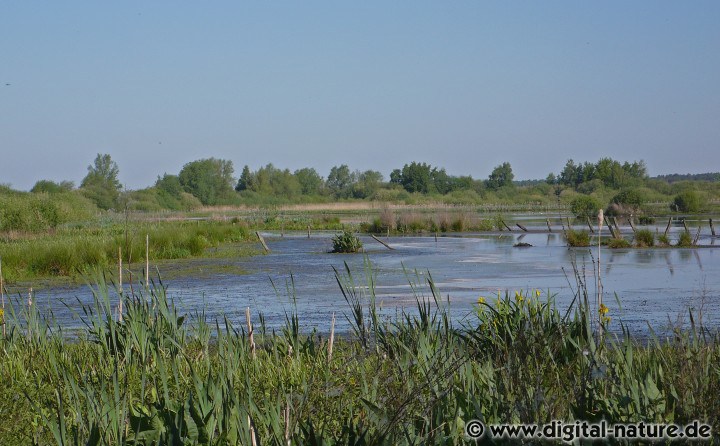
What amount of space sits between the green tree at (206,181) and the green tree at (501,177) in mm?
43098

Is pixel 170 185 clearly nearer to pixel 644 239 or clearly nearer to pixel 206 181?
pixel 206 181

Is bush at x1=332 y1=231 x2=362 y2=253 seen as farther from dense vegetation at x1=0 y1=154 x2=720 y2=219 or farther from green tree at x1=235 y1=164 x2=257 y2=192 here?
green tree at x1=235 y1=164 x2=257 y2=192

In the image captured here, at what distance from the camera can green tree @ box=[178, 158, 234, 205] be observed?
131 metres

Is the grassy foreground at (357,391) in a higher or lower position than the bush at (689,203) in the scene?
lower

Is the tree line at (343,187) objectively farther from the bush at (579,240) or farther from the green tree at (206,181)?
the bush at (579,240)

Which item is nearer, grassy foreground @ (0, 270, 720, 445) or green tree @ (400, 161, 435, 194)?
grassy foreground @ (0, 270, 720, 445)

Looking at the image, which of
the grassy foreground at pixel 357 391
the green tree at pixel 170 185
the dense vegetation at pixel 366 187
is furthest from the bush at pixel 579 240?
the green tree at pixel 170 185

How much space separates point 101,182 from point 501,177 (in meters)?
63.9

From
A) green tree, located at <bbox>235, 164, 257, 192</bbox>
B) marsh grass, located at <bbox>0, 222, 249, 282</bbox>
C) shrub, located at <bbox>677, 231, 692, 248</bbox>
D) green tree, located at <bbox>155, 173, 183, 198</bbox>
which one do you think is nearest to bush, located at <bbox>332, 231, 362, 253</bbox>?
marsh grass, located at <bbox>0, 222, 249, 282</bbox>

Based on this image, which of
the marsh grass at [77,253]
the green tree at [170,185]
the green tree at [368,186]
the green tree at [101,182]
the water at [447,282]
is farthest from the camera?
the green tree at [368,186]

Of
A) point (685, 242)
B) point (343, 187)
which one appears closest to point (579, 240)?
point (685, 242)

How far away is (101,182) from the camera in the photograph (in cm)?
12544

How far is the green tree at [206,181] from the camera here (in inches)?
5148

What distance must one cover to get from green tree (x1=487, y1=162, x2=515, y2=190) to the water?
371 ft
